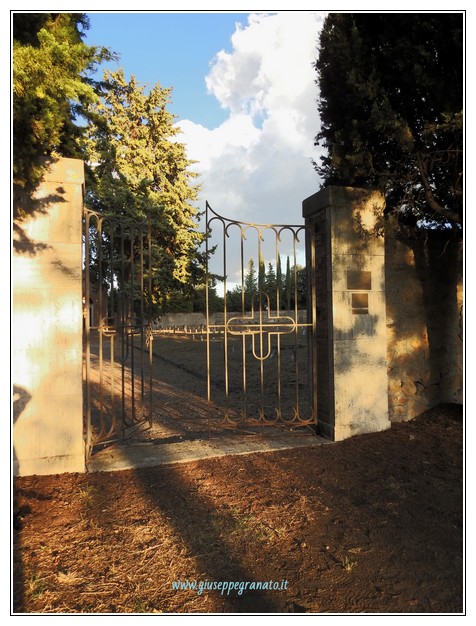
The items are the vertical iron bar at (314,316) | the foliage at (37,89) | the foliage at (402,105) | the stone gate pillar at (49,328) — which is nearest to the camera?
the foliage at (37,89)

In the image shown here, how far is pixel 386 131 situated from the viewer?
15.6ft

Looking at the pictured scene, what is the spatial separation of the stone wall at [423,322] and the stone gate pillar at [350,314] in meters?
0.45

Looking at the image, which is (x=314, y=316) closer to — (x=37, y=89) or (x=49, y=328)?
(x=49, y=328)

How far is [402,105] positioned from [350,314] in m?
2.71

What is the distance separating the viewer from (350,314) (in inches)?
203

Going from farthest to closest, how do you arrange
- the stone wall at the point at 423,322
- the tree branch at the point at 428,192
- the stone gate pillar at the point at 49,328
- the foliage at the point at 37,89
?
the stone wall at the point at 423,322
the tree branch at the point at 428,192
the stone gate pillar at the point at 49,328
the foliage at the point at 37,89

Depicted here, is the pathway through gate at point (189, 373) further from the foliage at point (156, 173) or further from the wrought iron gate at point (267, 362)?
the foliage at point (156, 173)

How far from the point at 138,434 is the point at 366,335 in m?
3.32

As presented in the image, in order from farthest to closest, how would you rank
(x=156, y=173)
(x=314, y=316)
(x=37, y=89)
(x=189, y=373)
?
1. (x=156, y=173)
2. (x=189, y=373)
3. (x=314, y=316)
4. (x=37, y=89)

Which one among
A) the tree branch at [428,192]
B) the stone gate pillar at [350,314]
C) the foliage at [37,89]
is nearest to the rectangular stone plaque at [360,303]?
the stone gate pillar at [350,314]

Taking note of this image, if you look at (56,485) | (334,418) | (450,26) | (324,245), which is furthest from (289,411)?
(450,26)

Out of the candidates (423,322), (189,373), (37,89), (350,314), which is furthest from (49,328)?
(189,373)

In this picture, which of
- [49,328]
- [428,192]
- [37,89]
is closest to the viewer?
[37,89]

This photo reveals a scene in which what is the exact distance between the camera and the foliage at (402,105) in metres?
4.59
